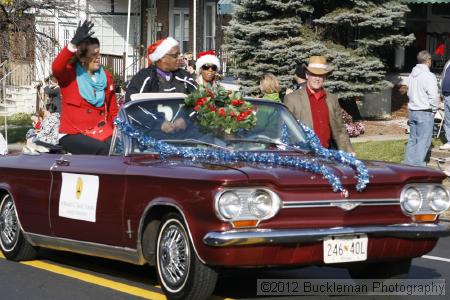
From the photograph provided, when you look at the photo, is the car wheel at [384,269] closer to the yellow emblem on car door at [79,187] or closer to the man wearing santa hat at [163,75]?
the yellow emblem on car door at [79,187]

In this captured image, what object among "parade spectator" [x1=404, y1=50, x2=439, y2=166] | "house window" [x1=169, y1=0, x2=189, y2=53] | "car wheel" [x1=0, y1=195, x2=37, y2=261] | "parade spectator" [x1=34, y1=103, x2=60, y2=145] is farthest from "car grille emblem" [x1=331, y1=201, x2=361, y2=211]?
"house window" [x1=169, y1=0, x2=189, y2=53]

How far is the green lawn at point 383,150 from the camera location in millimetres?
18219

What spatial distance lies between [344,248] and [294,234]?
43 cm

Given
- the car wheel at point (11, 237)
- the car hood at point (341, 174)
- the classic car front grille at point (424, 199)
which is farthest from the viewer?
the car wheel at point (11, 237)

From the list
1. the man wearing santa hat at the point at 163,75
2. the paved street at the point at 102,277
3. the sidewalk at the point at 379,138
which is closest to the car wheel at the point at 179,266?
the paved street at the point at 102,277

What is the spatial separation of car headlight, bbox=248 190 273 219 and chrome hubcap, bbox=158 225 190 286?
55 centimetres

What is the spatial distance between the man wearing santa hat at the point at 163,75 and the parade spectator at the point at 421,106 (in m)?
7.58

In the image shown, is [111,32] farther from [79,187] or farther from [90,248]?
[90,248]

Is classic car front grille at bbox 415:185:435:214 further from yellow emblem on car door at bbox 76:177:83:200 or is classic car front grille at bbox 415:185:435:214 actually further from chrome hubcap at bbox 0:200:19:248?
chrome hubcap at bbox 0:200:19:248

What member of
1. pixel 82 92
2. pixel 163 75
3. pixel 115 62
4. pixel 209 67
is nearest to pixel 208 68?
pixel 209 67

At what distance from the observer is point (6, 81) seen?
118 ft

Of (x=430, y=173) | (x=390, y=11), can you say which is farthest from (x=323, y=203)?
(x=390, y=11)

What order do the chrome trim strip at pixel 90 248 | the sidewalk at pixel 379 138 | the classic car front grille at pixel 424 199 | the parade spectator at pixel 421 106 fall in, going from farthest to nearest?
the sidewalk at pixel 379 138
the parade spectator at pixel 421 106
the chrome trim strip at pixel 90 248
the classic car front grille at pixel 424 199

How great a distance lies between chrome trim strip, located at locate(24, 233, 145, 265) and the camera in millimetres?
7657
